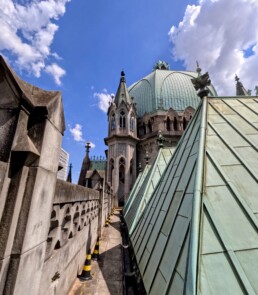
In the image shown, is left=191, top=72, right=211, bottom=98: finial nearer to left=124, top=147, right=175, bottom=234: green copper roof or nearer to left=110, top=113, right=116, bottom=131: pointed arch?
left=124, top=147, right=175, bottom=234: green copper roof

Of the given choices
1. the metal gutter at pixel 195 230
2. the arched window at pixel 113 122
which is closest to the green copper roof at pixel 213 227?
the metal gutter at pixel 195 230

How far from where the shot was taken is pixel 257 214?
239cm

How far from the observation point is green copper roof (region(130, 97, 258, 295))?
185 centimetres

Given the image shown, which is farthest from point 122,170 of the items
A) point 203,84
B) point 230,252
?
point 230,252

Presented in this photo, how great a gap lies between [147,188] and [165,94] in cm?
2559

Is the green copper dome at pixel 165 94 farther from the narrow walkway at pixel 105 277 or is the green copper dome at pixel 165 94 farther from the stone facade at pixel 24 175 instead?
the stone facade at pixel 24 175

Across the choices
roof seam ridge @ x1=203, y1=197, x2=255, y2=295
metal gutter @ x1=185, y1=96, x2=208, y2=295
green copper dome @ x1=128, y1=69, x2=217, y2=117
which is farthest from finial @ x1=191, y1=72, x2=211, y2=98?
green copper dome @ x1=128, y1=69, x2=217, y2=117

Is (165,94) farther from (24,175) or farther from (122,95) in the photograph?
(24,175)

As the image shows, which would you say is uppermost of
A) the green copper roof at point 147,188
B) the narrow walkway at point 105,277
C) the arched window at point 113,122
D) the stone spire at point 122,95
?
the stone spire at point 122,95

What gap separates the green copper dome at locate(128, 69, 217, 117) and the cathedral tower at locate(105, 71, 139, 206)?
3.44 metres

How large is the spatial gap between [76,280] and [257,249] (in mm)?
4476

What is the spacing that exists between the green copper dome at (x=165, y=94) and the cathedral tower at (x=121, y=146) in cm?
344

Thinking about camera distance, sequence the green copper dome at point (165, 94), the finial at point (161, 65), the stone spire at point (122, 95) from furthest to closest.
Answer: the finial at point (161, 65), the green copper dome at point (165, 94), the stone spire at point (122, 95)

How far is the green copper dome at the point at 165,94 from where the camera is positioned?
31.1 meters
